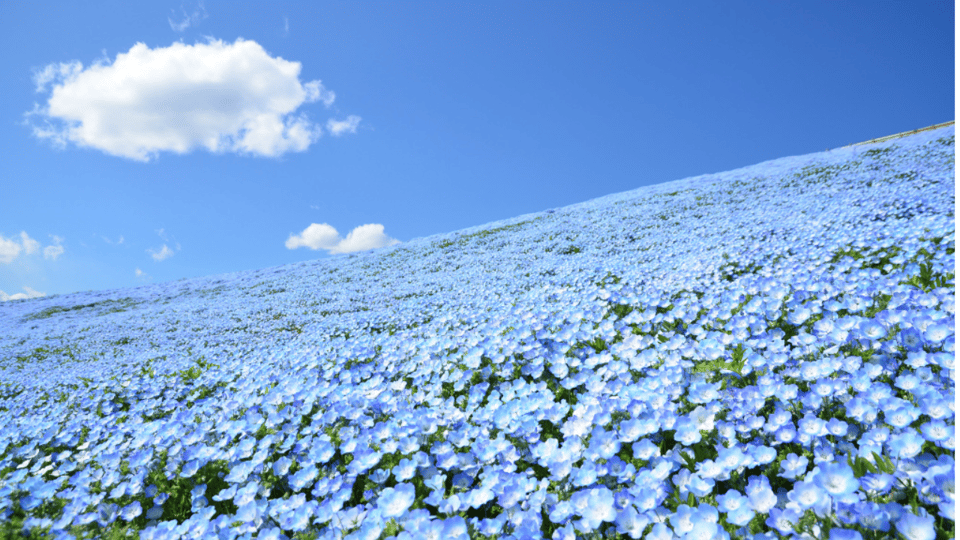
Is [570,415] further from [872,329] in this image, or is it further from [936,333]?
[936,333]

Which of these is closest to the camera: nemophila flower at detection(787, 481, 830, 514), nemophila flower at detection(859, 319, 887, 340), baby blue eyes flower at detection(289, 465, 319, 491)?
nemophila flower at detection(787, 481, 830, 514)

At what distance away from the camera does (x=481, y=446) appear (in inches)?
107

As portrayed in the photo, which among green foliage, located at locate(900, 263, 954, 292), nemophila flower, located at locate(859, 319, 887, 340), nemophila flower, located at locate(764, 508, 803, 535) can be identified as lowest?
nemophila flower, located at locate(764, 508, 803, 535)

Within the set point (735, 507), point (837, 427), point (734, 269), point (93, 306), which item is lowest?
point (735, 507)

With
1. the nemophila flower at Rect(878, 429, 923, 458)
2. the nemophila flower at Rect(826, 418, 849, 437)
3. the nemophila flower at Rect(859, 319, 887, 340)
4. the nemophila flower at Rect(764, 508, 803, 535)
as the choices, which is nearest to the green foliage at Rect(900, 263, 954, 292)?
the nemophila flower at Rect(859, 319, 887, 340)

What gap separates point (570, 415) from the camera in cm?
325

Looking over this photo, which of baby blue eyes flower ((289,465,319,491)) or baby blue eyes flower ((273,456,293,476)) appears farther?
baby blue eyes flower ((273,456,293,476))

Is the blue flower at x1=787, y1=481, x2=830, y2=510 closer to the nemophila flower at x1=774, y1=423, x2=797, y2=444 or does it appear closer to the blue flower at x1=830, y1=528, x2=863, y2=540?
the blue flower at x1=830, y1=528, x2=863, y2=540

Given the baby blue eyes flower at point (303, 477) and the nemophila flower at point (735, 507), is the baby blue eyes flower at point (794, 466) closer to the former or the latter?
the nemophila flower at point (735, 507)

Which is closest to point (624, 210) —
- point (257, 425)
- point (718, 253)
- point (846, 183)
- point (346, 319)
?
point (846, 183)

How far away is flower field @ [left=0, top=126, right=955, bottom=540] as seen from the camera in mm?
1989

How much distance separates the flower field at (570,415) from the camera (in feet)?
6.53

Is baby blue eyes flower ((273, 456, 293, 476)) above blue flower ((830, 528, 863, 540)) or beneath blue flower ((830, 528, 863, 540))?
above

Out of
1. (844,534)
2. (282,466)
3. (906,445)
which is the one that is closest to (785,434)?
(906,445)
